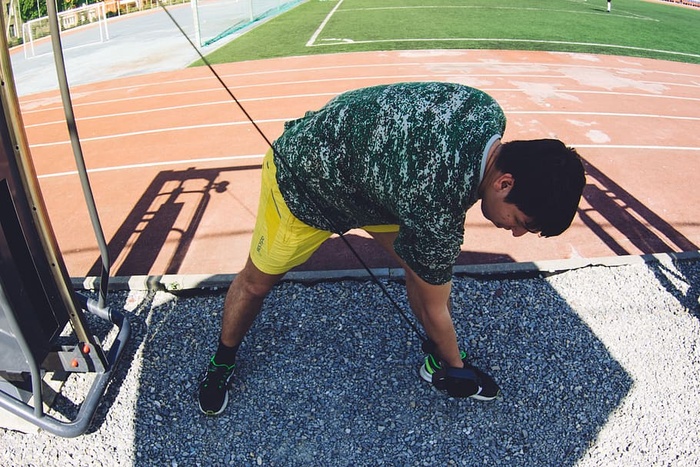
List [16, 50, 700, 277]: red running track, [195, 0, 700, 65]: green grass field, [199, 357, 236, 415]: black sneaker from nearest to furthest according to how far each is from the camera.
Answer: [199, 357, 236, 415]: black sneaker
[16, 50, 700, 277]: red running track
[195, 0, 700, 65]: green grass field

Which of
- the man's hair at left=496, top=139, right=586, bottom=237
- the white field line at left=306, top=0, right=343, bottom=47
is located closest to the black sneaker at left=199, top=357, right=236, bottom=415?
the man's hair at left=496, top=139, right=586, bottom=237

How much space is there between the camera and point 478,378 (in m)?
2.65

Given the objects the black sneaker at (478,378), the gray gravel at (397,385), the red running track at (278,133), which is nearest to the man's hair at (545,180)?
the black sneaker at (478,378)

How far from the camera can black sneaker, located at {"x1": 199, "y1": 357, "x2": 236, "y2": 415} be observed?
2605mm

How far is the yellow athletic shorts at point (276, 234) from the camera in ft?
7.43

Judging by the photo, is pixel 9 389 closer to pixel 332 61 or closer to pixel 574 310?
pixel 574 310

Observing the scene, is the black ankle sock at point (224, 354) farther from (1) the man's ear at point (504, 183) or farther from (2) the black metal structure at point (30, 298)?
(1) the man's ear at point (504, 183)

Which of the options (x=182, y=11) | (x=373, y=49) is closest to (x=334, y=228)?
(x=373, y=49)

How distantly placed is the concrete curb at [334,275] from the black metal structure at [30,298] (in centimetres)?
72

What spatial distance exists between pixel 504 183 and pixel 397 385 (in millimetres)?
1556

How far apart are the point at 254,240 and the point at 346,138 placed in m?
0.82

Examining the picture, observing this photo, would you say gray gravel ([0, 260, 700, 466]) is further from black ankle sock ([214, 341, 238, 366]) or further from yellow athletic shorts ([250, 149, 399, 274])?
yellow athletic shorts ([250, 149, 399, 274])

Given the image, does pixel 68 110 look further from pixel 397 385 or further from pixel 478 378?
pixel 478 378

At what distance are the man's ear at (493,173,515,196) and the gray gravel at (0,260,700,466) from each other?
57.0 inches
